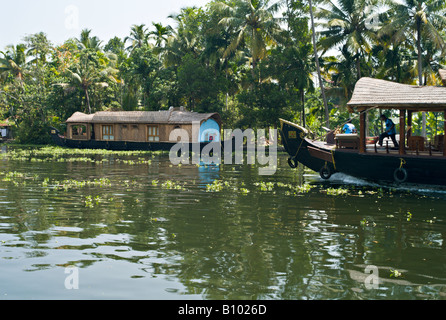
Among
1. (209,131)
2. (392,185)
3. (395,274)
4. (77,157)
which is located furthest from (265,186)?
(209,131)

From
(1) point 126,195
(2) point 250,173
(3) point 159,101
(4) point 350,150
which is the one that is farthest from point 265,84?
(1) point 126,195

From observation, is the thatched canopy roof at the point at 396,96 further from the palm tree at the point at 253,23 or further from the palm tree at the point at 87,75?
the palm tree at the point at 87,75

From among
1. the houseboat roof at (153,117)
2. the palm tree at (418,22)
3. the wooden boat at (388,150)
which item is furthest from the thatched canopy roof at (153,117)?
the wooden boat at (388,150)

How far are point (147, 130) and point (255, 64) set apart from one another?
12555mm

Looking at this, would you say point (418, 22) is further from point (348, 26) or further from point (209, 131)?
point (209, 131)

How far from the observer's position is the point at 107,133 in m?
40.7

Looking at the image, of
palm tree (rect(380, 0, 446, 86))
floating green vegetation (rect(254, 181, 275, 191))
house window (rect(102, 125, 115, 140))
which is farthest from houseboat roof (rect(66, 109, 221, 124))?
floating green vegetation (rect(254, 181, 275, 191))

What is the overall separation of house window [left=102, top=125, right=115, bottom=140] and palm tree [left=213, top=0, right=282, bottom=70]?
11651mm

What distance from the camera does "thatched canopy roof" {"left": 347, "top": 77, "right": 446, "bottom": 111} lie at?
1509cm

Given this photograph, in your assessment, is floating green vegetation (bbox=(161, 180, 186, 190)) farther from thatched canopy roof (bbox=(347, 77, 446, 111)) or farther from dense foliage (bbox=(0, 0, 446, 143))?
dense foliage (bbox=(0, 0, 446, 143))

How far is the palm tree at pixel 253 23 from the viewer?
1548 inches

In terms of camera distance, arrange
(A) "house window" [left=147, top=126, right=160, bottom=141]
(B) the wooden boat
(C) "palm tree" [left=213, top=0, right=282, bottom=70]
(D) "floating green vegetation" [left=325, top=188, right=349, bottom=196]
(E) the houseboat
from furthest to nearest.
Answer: (C) "palm tree" [left=213, top=0, right=282, bottom=70], (A) "house window" [left=147, top=126, right=160, bottom=141], (E) the houseboat, (B) the wooden boat, (D) "floating green vegetation" [left=325, top=188, right=349, bottom=196]

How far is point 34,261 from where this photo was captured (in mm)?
7281

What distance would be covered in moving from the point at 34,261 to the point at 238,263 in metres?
3.12
